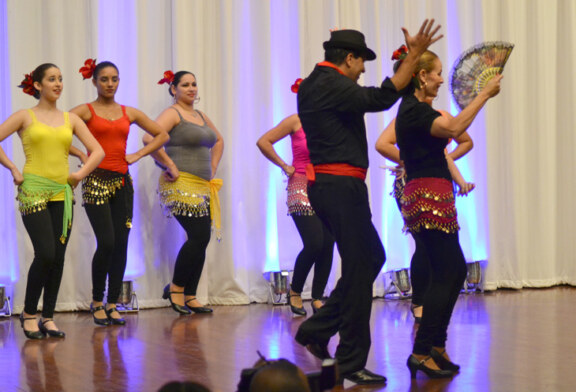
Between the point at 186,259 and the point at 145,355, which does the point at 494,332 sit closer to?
the point at 145,355

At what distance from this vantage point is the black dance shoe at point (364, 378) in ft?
11.1

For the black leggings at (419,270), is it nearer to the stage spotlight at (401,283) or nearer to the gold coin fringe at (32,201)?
the stage spotlight at (401,283)

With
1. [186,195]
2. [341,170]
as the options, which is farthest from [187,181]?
[341,170]

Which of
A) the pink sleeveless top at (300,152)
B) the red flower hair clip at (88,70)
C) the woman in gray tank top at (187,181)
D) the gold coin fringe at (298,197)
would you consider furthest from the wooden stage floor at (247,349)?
the red flower hair clip at (88,70)

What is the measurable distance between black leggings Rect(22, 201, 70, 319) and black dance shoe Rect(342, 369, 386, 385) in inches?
93.9

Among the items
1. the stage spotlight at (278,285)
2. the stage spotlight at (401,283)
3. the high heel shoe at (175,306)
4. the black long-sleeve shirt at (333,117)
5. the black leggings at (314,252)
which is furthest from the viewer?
the stage spotlight at (401,283)

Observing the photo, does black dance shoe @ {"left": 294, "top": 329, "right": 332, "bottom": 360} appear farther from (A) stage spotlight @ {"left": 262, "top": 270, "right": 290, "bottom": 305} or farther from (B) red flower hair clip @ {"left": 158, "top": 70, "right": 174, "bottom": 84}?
(B) red flower hair clip @ {"left": 158, "top": 70, "right": 174, "bottom": 84}

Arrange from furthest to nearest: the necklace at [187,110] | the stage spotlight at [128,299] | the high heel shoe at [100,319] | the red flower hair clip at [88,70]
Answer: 1. the stage spotlight at [128,299]
2. the necklace at [187,110]
3. the red flower hair clip at [88,70]
4. the high heel shoe at [100,319]

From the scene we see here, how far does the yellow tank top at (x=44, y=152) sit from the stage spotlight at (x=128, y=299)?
58.0 inches

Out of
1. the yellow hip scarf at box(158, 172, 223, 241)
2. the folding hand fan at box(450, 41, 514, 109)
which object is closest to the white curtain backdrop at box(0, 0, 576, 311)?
the yellow hip scarf at box(158, 172, 223, 241)

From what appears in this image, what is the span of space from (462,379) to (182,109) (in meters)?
3.49

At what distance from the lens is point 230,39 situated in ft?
22.4

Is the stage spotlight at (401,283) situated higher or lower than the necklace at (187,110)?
lower

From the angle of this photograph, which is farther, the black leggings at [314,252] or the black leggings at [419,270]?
the black leggings at [314,252]
